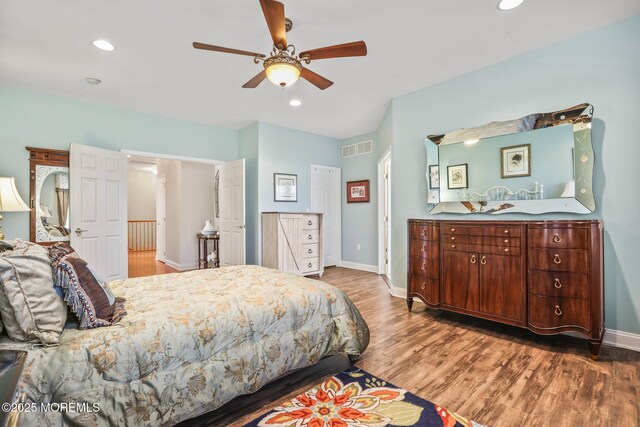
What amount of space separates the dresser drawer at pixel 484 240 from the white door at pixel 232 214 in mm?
3178

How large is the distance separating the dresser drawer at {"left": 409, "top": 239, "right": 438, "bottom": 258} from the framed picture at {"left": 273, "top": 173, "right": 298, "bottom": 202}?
2.65 meters

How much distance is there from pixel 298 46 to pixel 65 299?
8.59 feet

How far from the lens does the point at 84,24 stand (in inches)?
96.0

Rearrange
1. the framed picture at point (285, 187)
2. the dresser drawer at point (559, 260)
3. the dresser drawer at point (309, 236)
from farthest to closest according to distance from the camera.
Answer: the framed picture at point (285, 187)
the dresser drawer at point (309, 236)
the dresser drawer at point (559, 260)

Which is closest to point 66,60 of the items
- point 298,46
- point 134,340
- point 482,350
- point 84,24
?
point 84,24

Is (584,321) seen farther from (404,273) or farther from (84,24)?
(84,24)

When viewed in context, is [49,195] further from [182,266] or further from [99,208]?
[182,266]

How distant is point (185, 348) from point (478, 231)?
8.72ft

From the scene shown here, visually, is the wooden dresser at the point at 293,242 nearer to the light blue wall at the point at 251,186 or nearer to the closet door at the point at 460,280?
the light blue wall at the point at 251,186

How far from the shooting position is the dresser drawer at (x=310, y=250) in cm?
505

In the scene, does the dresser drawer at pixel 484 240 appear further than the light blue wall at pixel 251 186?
No

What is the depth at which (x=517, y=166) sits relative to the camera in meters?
2.97

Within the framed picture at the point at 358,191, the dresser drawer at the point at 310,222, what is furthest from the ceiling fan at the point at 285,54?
the framed picture at the point at 358,191

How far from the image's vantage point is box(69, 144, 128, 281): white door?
379 centimetres
